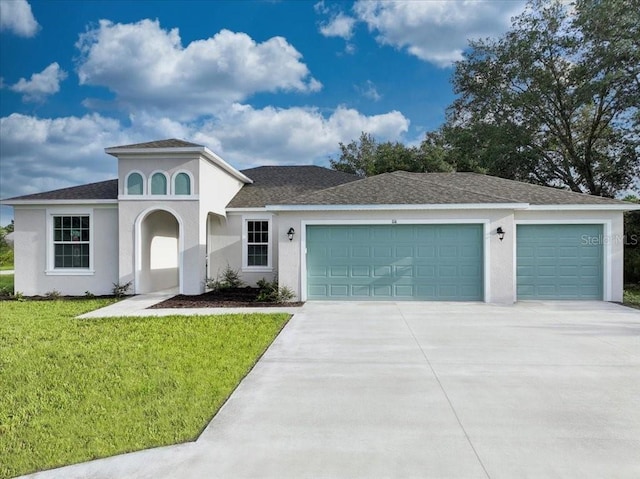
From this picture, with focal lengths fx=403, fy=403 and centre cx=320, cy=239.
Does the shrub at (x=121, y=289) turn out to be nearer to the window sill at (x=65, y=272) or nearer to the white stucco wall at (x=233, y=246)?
the window sill at (x=65, y=272)

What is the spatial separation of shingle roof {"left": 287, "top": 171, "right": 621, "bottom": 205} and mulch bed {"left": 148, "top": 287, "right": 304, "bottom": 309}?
3.26 m

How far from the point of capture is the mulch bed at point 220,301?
11.6 metres

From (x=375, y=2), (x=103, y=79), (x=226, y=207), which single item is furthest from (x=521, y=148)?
(x=103, y=79)

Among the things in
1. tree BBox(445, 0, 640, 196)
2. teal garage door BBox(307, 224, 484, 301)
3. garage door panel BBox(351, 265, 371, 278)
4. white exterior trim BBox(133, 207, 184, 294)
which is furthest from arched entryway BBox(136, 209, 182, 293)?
tree BBox(445, 0, 640, 196)

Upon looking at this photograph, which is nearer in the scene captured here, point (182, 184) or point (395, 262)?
point (395, 262)

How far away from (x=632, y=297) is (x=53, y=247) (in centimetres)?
1989

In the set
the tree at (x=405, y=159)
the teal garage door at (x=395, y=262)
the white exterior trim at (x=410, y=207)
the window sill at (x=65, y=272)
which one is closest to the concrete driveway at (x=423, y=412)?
the teal garage door at (x=395, y=262)

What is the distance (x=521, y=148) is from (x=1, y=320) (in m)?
24.2

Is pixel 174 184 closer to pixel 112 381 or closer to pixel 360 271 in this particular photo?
pixel 360 271

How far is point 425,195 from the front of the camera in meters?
12.6

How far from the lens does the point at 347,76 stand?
22188 millimetres

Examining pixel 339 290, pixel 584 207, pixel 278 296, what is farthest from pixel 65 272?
pixel 584 207

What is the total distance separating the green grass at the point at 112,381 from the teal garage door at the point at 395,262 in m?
3.41

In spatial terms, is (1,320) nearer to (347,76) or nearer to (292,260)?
(292,260)
